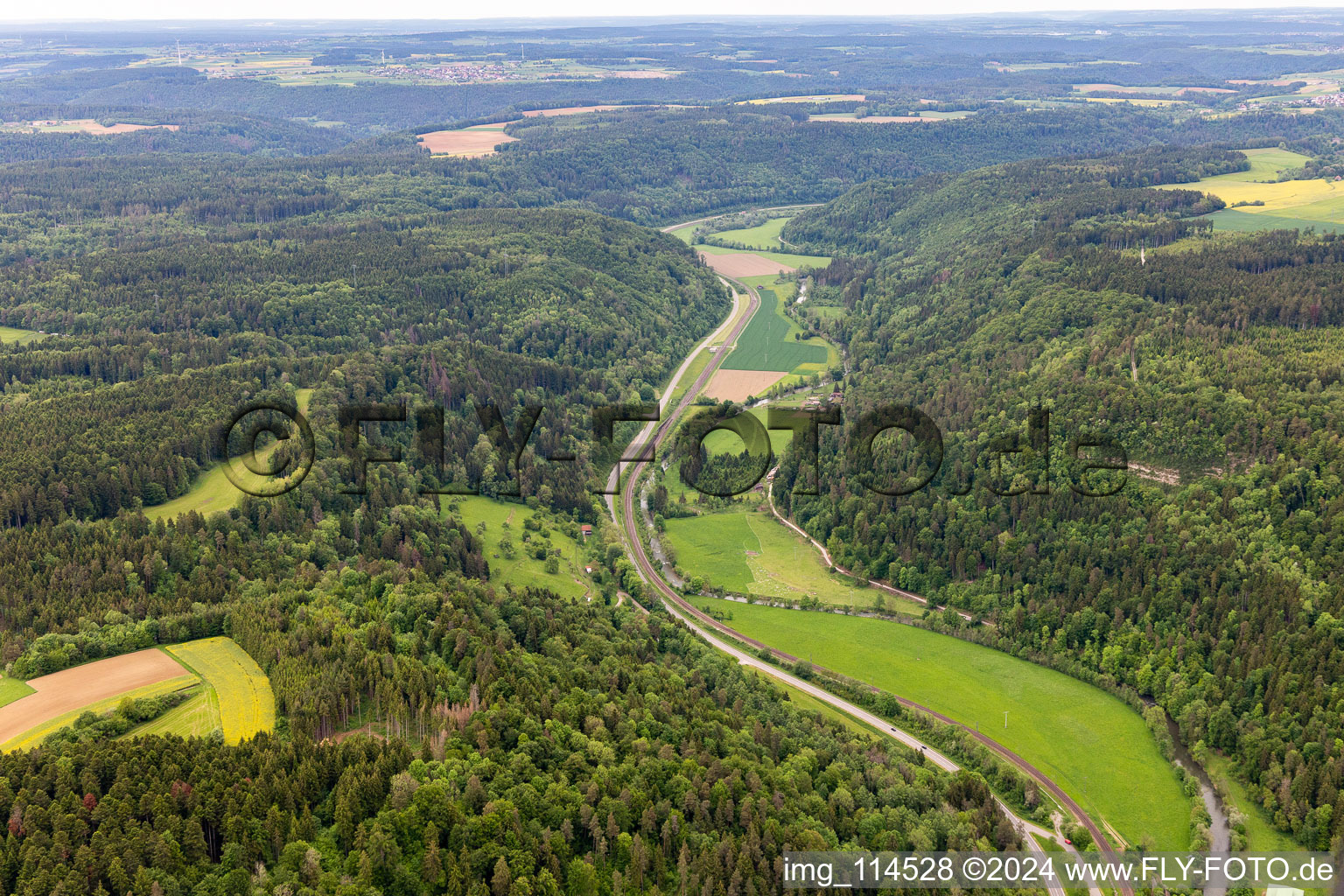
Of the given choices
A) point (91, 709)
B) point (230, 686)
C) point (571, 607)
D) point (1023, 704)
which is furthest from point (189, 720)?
point (1023, 704)

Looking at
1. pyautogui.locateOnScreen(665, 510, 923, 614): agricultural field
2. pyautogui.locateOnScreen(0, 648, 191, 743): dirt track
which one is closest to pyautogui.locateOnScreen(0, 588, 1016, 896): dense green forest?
pyautogui.locateOnScreen(0, 648, 191, 743): dirt track

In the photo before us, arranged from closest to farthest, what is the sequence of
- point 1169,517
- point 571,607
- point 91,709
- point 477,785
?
1. point 477,785
2. point 91,709
3. point 571,607
4. point 1169,517

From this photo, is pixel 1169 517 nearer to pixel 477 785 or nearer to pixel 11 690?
pixel 477 785

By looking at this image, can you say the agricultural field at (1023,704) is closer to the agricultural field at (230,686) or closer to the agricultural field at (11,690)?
the agricultural field at (230,686)

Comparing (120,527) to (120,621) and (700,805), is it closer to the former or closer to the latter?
(120,621)

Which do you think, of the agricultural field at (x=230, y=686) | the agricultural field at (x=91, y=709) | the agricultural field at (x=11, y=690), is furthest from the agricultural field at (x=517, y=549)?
the agricultural field at (x=11, y=690)

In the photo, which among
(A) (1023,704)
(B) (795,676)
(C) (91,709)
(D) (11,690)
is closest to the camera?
(C) (91,709)

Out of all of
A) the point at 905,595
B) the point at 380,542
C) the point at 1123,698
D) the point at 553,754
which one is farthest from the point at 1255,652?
the point at 380,542
